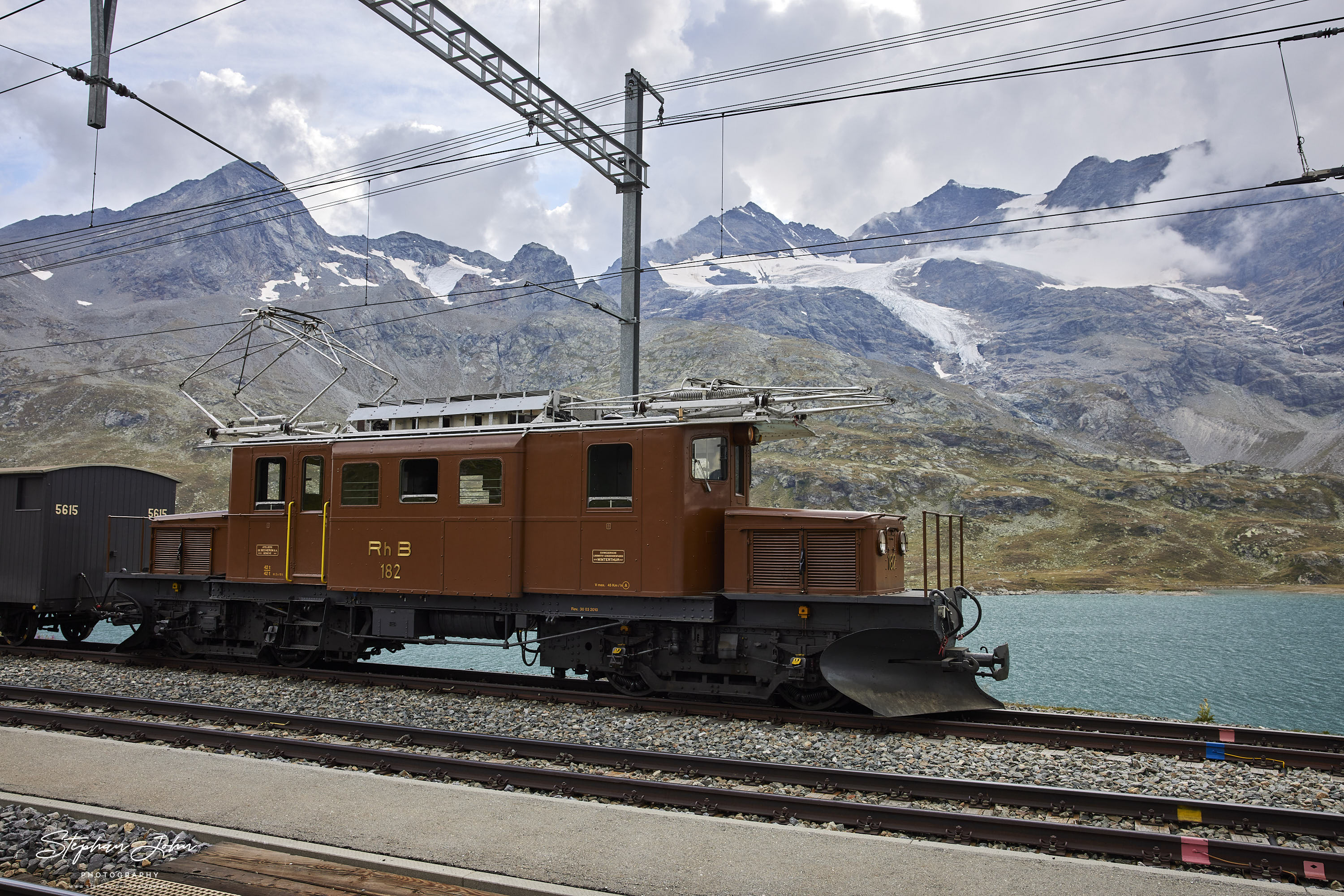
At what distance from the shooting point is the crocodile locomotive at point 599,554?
1166 centimetres

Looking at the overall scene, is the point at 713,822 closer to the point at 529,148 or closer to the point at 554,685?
the point at 554,685

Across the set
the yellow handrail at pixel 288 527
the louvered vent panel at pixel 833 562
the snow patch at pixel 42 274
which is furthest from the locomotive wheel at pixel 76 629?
the snow patch at pixel 42 274

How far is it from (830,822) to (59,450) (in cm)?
10906

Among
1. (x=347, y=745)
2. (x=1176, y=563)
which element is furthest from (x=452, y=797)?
(x=1176, y=563)

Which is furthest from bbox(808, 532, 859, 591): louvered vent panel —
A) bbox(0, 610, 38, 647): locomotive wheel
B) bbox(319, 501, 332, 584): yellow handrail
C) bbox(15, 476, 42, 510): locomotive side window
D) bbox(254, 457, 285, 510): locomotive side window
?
bbox(0, 610, 38, 647): locomotive wheel

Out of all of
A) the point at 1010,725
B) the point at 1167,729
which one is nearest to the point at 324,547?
the point at 1010,725

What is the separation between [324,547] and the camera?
14500 millimetres

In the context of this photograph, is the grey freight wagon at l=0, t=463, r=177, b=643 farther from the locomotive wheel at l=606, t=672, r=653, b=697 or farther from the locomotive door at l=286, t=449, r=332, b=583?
the locomotive wheel at l=606, t=672, r=653, b=697

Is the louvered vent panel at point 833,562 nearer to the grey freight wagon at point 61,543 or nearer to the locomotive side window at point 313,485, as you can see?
the locomotive side window at point 313,485

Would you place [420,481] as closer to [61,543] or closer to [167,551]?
[167,551]

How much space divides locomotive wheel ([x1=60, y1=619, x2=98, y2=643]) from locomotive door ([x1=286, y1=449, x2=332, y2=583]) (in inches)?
322

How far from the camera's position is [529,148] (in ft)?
53.5

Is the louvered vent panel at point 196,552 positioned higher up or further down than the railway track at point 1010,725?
higher up

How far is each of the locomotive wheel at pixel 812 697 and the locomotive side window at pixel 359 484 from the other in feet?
23.5
